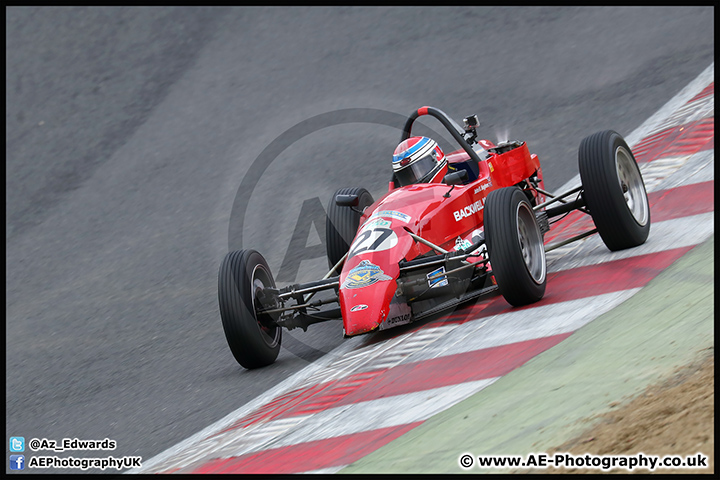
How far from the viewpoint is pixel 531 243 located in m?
5.73

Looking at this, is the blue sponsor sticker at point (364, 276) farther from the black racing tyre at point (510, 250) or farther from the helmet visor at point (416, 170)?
the helmet visor at point (416, 170)

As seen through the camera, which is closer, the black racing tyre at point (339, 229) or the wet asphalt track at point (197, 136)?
the wet asphalt track at point (197, 136)

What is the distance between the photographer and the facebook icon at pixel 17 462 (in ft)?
16.7

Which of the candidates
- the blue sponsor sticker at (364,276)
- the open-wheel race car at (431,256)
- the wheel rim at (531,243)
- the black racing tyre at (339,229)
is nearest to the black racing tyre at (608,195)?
the open-wheel race car at (431,256)

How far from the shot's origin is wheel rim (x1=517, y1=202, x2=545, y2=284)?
223 inches

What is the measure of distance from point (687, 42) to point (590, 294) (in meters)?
7.14

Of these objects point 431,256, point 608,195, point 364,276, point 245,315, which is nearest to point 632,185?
point 608,195

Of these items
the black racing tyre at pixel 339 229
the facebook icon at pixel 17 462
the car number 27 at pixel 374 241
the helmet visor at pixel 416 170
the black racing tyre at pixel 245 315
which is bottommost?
the facebook icon at pixel 17 462

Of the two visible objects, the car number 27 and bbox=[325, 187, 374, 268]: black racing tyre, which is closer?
the car number 27

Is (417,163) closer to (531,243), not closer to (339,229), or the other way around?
(339,229)

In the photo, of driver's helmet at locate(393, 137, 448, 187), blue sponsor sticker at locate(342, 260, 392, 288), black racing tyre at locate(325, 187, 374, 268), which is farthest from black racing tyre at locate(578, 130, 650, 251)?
black racing tyre at locate(325, 187, 374, 268)

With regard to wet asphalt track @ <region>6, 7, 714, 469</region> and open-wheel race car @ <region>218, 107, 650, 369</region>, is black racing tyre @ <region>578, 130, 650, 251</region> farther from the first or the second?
wet asphalt track @ <region>6, 7, 714, 469</region>

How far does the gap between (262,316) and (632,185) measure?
116 inches

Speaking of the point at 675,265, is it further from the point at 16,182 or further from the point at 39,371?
the point at 16,182
